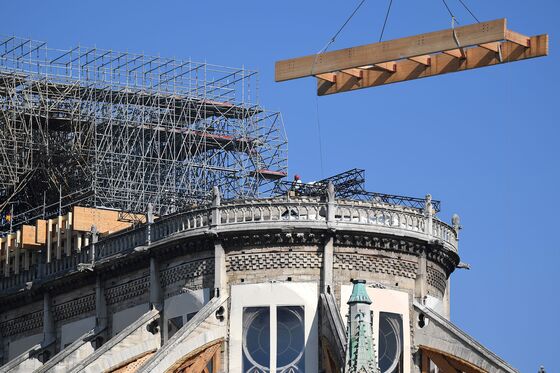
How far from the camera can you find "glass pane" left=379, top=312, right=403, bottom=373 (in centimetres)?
9356

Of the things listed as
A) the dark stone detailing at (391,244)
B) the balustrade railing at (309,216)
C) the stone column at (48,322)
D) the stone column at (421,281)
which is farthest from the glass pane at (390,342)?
the stone column at (48,322)

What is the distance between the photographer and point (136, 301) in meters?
100

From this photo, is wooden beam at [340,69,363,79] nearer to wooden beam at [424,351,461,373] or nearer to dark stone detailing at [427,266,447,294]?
dark stone detailing at [427,266,447,294]

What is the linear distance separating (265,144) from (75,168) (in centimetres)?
1199

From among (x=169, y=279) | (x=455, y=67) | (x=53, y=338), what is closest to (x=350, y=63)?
(x=455, y=67)

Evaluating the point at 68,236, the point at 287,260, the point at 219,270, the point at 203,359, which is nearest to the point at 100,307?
the point at 68,236

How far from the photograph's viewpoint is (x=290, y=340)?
93125 millimetres

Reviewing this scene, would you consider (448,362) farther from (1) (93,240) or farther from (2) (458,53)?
(1) (93,240)

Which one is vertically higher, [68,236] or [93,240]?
[68,236]

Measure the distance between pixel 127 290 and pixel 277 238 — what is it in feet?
34.8

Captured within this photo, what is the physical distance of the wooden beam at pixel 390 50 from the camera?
94812mm

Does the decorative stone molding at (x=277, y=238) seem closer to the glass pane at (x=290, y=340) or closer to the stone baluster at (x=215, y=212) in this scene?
the stone baluster at (x=215, y=212)

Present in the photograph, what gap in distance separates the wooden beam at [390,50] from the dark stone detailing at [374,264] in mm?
9807

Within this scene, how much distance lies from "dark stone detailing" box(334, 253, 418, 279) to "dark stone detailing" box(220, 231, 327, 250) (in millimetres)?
1206
